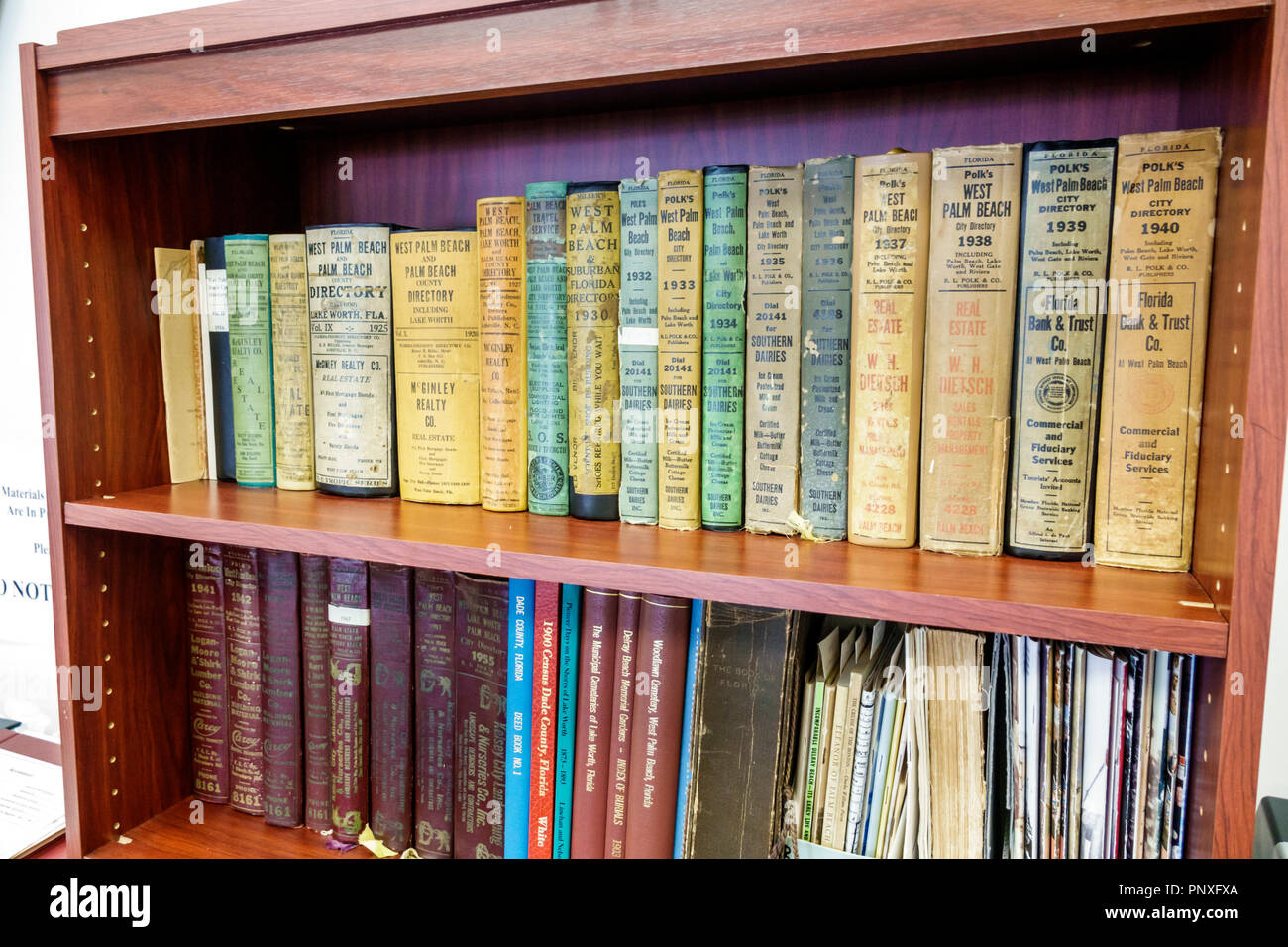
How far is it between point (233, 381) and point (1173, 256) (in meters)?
0.84

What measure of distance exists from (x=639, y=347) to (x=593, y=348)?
0.04 meters

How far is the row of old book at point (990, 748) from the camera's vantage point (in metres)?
0.58

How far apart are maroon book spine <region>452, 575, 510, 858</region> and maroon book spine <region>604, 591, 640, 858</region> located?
112 millimetres

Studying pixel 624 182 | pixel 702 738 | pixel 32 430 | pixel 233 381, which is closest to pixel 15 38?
pixel 32 430

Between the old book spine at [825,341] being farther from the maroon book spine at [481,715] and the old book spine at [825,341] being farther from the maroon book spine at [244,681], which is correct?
the maroon book spine at [244,681]

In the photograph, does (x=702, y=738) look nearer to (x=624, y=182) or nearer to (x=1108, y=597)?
(x=1108, y=597)

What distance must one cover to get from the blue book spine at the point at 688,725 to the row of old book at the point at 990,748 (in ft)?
0.29

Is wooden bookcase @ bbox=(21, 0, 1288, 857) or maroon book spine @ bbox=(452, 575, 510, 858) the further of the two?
maroon book spine @ bbox=(452, 575, 510, 858)

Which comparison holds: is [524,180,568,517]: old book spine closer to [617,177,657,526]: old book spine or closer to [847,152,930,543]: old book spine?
[617,177,657,526]: old book spine

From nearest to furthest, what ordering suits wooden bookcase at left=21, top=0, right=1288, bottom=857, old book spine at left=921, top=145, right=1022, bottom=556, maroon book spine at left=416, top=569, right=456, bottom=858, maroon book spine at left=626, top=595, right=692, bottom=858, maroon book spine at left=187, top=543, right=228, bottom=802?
1. wooden bookcase at left=21, top=0, right=1288, bottom=857
2. old book spine at left=921, top=145, right=1022, bottom=556
3. maroon book spine at left=626, top=595, right=692, bottom=858
4. maroon book spine at left=416, top=569, right=456, bottom=858
5. maroon book spine at left=187, top=543, right=228, bottom=802

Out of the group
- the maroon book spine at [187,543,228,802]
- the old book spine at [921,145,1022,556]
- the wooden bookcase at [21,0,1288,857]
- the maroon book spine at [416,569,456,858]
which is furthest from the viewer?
the maroon book spine at [187,543,228,802]

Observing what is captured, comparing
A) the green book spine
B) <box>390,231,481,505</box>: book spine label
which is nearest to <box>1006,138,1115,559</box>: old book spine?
<box>390,231,481,505</box>: book spine label

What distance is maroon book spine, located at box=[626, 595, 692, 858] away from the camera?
708mm

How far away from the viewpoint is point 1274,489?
0.47 m
